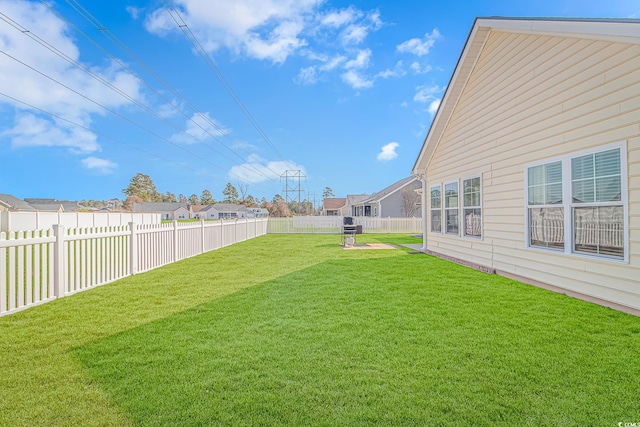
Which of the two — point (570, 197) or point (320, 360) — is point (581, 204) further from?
point (320, 360)

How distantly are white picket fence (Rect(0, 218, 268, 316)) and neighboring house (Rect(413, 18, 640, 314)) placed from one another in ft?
24.5

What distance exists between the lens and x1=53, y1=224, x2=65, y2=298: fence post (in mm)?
4781

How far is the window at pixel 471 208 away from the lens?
7.37 m

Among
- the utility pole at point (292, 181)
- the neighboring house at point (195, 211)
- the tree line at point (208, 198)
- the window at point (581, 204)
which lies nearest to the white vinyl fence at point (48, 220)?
the window at point (581, 204)

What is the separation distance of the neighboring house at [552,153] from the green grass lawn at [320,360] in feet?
2.66

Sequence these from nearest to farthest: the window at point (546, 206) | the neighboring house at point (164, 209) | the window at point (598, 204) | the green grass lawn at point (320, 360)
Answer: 1. the green grass lawn at point (320, 360)
2. the window at point (598, 204)
3. the window at point (546, 206)
4. the neighboring house at point (164, 209)

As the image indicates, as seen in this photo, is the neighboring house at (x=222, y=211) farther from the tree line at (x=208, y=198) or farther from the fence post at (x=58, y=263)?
the fence post at (x=58, y=263)

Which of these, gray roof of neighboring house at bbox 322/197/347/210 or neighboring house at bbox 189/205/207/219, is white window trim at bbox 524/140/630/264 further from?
→ neighboring house at bbox 189/205/207/219

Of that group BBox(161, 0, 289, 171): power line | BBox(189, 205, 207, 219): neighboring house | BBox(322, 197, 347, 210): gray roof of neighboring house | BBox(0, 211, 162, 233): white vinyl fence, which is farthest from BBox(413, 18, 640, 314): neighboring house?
BBox(189, 205, 207, 219): neighboring house

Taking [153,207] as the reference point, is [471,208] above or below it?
below

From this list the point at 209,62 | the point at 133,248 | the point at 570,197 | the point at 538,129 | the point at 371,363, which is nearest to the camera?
the point at 371,363

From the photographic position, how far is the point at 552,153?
16.7 ft

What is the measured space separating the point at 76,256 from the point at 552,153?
7.74 metres

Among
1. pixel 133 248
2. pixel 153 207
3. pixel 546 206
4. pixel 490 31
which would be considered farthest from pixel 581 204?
pixel 153 207
